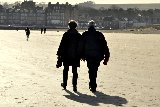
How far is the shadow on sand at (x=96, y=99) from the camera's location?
9.75m

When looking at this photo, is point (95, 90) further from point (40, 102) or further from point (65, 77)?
point (40, 102)

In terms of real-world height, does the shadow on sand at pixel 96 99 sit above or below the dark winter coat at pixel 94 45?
below

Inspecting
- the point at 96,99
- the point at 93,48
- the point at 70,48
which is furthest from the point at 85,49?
the point at 96,99

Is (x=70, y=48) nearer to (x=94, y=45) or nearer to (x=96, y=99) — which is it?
(x=94, y=45)

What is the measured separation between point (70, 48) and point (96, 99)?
83.0 inches

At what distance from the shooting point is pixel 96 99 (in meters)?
10.2

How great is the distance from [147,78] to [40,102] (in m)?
5.83

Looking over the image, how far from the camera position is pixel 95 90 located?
1146 cm

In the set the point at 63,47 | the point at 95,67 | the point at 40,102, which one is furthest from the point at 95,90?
the point at 40,102

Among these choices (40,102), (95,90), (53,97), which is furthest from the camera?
(95,90)

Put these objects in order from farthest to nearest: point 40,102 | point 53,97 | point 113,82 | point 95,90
A: point 113,82 → point 95,90 → point 53,97 → point 40,102

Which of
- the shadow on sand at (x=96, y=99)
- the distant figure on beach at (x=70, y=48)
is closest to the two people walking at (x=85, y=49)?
the distant figure on beach at (x=70, y=48)

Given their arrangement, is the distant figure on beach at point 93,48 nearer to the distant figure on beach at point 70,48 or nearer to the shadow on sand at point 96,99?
the distant figure on beach at point 70,48

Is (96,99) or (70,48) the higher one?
(70,48)
